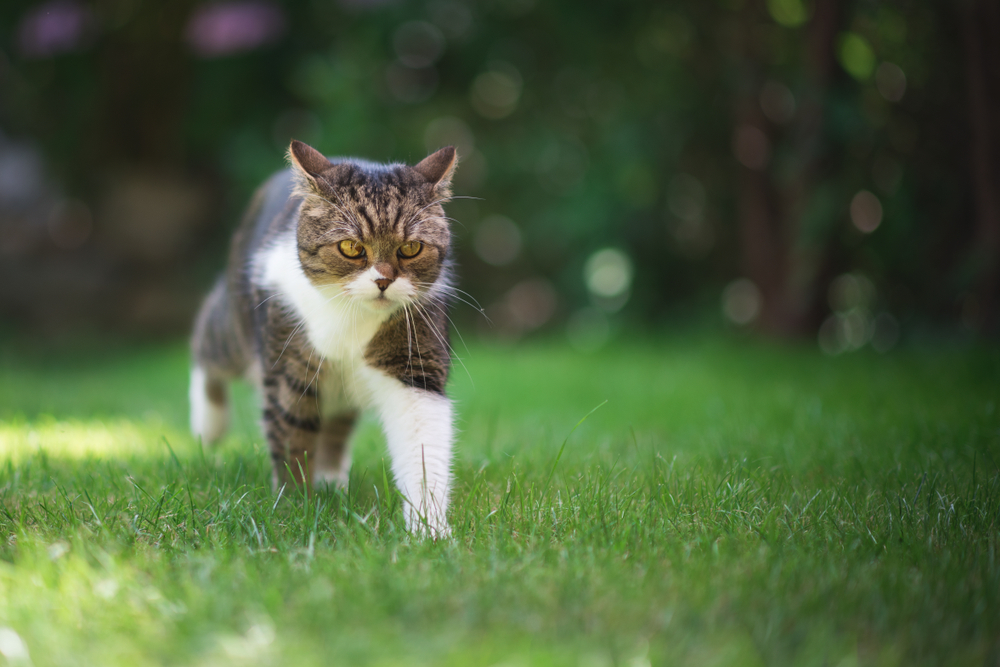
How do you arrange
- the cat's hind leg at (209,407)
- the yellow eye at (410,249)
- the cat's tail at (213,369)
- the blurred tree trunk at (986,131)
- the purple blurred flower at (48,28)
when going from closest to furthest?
1. the yellow eye at (410,249)
2. the cat's tail at (213,369)
3. the cat's hind leg at (209,407)
4. the blurred tree trunk at (986,131)
5. the purple blurred flower at (48,28)

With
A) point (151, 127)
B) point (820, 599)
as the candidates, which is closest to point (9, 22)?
point (151, 127)

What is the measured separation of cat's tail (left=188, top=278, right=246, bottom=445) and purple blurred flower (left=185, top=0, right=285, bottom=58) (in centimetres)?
437

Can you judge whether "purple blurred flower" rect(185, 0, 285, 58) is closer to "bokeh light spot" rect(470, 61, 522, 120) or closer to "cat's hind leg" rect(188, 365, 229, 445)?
"bokeh light spot" rect(470, 61, 522, 120)

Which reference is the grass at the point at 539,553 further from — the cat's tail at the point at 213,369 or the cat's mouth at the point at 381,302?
the cat's mouth at the point at 381,302

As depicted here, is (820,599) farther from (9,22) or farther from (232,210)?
(9,22)

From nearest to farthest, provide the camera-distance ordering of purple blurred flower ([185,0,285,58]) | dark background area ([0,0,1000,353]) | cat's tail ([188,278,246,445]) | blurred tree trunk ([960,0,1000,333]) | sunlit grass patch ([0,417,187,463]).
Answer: sunlit grass patch ([0,417,187,463]) → cat's tail ([188,278,246,445]) → blurred tree trunk ([960,0,1000,333]) → dark background area ([0,0,1000,353]) → purple blurred flower ([185,0,285,58])

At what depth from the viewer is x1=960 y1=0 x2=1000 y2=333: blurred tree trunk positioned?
4.39 m

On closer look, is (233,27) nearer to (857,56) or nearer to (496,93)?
(496,93)

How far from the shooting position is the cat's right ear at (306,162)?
7.55 feet

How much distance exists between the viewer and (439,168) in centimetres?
241

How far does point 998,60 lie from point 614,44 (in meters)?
2.74

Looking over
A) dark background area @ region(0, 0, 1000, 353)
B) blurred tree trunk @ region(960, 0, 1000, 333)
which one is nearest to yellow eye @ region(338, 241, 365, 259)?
dark background area @ region(0, 0, 1000, 353)

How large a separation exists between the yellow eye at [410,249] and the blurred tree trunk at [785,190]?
11.8ft

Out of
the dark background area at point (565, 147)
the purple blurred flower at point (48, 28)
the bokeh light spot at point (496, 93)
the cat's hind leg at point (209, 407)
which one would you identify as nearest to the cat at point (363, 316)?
the cat's hind leg at point (209, 407)
